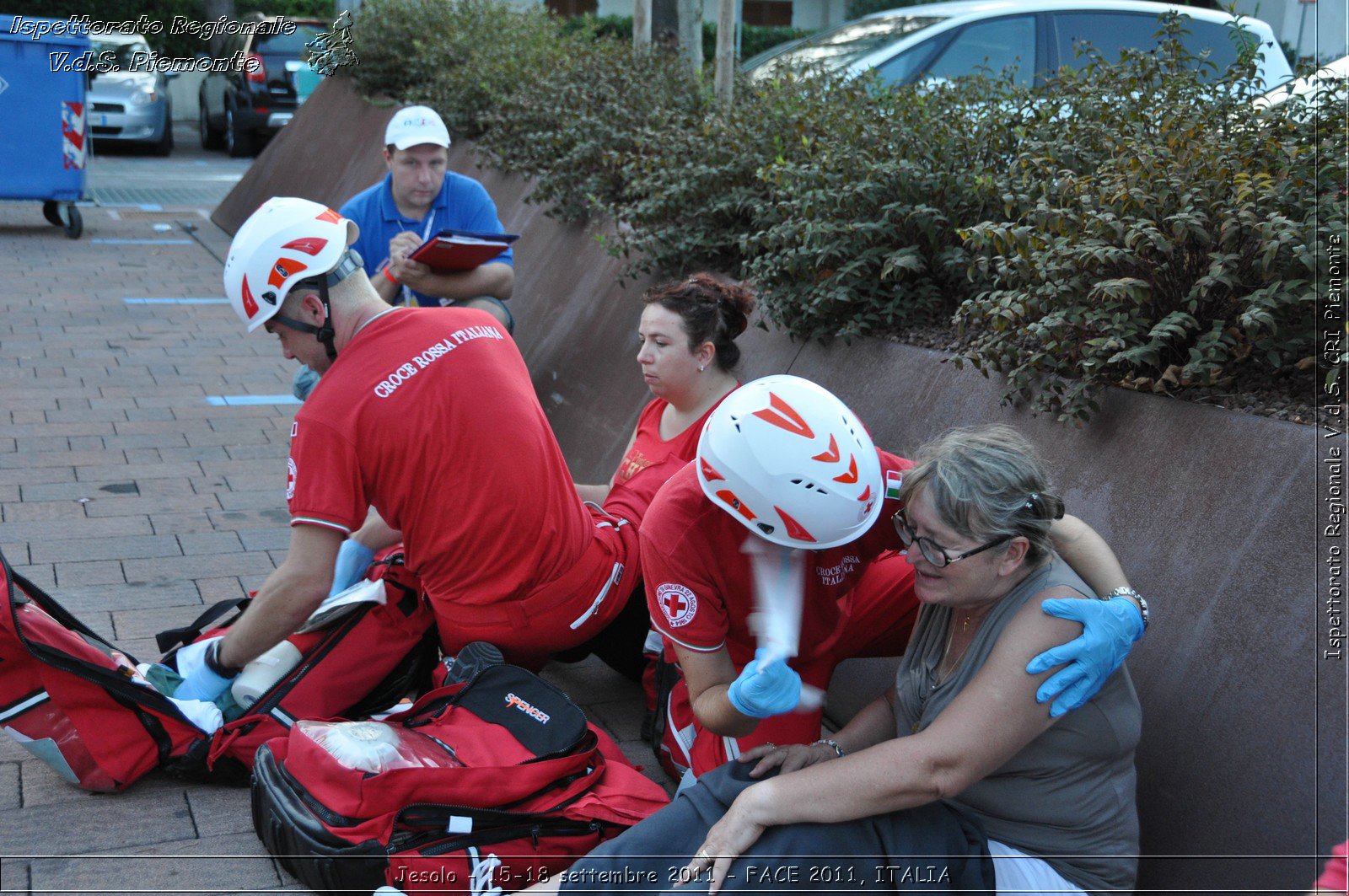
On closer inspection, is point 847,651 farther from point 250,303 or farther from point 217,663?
point 250,303

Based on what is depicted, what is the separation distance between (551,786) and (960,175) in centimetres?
247

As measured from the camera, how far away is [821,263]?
171 inches

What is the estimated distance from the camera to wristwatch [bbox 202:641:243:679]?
3348mm

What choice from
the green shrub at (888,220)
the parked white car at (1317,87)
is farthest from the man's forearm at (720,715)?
the parked white car at (1317,87)

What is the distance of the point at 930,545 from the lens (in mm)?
2473

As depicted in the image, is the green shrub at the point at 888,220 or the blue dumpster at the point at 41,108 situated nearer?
the green shrub at the point at 888,220

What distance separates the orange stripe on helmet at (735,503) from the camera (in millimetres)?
2627

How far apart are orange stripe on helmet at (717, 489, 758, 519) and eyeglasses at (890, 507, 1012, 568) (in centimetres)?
30

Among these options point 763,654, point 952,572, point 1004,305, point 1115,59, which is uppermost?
point 1115,59

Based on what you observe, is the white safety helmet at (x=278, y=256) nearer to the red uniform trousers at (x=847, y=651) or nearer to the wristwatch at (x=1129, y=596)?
the red uniform trousers at (x=847, y=651)

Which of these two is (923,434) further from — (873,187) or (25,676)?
(25,676)

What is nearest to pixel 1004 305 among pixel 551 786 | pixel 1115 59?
pixel 551 786

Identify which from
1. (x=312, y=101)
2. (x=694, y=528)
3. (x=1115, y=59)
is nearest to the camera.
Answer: (x=694, y=528)

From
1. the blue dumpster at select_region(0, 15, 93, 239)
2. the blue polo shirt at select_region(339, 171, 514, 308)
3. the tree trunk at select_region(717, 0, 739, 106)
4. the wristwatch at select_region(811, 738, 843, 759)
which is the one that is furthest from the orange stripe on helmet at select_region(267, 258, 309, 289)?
the blue dumpster at select_region(0, 15, 93, 239)
